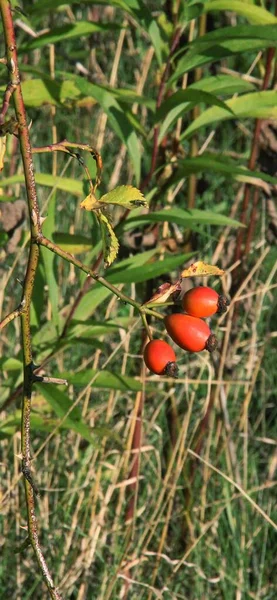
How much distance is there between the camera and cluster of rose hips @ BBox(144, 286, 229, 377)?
33.1 inches

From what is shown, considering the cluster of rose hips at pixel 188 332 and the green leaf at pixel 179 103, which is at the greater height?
the green leaf at pixel 179 103

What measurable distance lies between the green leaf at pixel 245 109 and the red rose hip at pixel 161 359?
1201 mm

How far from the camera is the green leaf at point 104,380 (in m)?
1.93

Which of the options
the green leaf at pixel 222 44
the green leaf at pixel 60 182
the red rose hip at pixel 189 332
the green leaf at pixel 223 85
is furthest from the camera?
the green leaf at pixel 60 182

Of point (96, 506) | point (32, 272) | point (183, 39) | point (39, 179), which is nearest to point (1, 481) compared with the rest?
point (96, 506)

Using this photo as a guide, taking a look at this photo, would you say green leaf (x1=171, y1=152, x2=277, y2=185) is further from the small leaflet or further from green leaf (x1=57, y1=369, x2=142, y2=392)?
the small leaflet

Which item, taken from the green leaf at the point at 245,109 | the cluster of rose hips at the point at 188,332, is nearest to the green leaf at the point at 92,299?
the green leaf at the point at 245,109

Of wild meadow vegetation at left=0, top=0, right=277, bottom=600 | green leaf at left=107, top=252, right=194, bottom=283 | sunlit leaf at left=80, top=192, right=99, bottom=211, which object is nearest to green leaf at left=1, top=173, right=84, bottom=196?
wild meadow vegetation at left=0, top=0, right=277, bottom=600

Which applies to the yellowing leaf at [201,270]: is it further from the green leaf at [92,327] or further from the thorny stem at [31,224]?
the green leaf at [92,327]

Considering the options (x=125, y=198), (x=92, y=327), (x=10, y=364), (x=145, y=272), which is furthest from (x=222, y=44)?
(x=125, y=198)

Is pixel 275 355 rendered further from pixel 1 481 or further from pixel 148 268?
pixel 148 268

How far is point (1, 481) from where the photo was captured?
2.43 m

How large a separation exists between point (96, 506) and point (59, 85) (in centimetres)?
107

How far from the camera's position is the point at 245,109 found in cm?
201
